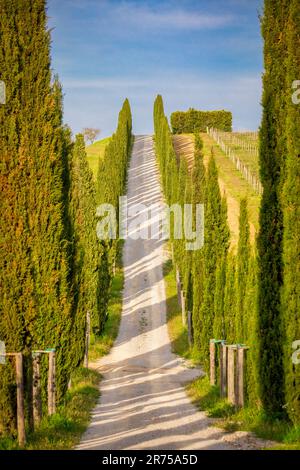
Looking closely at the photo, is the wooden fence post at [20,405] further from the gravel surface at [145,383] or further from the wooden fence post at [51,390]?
the wooden fence post at [51,390]

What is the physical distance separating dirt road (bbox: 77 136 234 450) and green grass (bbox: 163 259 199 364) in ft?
1.13

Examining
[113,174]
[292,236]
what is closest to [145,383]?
[292,236]

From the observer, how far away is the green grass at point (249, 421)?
11.1 m

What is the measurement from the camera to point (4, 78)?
43.1 ft

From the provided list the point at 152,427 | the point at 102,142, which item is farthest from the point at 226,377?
the point at 102,142

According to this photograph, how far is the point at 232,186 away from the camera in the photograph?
5128 cm

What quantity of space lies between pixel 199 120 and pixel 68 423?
8222cm

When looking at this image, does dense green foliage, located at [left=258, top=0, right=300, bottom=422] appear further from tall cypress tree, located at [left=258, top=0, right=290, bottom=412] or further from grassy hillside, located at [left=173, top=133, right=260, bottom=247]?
grassy hillside, located at [left=173, top=133, right=260, bottom=247]

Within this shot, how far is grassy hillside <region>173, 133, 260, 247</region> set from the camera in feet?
→ 134

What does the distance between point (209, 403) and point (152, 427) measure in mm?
3182

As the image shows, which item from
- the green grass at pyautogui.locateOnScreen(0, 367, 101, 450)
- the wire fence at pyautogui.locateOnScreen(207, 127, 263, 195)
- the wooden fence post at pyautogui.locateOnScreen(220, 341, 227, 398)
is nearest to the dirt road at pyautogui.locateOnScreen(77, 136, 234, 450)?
the green grass at pyautogui.locateOnScreen(0, 367, 101, 450)

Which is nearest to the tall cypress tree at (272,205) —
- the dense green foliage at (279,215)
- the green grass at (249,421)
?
the dense green foliage at (279,215)

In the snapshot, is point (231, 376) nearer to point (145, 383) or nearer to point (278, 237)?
Result: point (278, 237)
